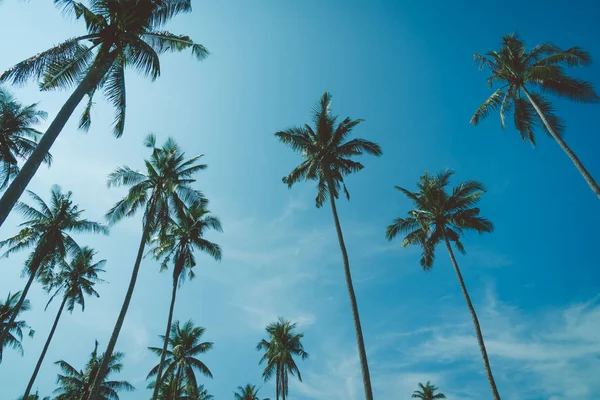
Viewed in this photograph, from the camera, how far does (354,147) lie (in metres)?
20.5

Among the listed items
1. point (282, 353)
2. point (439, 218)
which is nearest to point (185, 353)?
point (282, 353)

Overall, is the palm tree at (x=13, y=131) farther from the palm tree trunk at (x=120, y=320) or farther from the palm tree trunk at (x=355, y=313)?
the palm tree trunk at (x=355, y=313)

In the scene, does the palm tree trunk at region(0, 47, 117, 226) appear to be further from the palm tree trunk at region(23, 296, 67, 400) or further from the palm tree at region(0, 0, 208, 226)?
the palm tree trunk at region(23, 296, 67, 400)

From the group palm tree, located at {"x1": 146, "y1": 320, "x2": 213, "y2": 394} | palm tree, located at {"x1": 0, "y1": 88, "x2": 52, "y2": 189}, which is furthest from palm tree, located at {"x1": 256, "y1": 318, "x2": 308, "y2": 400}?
palm tree, located at {"x1": 0, "y1": 88, "x2": 52, "y2": 189}

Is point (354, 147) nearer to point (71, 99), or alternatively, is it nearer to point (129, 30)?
point (129, 30)

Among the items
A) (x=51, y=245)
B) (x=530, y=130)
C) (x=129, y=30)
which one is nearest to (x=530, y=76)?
(x=530, y=130)

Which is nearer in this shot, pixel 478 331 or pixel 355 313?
pixel 355 313

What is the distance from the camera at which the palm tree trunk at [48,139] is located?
6750mm

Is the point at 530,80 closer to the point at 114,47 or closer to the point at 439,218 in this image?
the point at 439,218

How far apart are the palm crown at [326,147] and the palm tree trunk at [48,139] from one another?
12462mm

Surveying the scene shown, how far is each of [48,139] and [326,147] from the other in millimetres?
14808

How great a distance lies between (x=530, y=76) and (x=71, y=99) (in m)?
20.6

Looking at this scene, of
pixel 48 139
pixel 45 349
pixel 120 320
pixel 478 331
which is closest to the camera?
pixel 48 139

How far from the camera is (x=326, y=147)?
20281 mm
